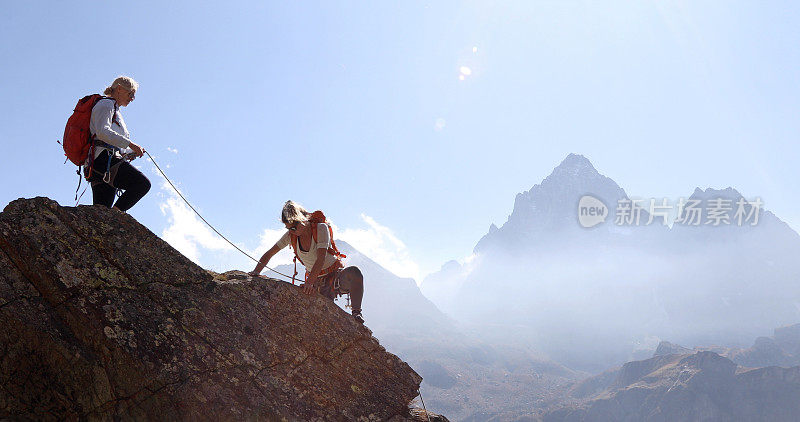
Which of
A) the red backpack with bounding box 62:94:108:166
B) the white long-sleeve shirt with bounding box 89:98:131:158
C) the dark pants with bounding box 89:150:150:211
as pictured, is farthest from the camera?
the dark pants with bounding box 89:150:150:211

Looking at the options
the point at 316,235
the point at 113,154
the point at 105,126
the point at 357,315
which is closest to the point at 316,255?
the point at 316,235

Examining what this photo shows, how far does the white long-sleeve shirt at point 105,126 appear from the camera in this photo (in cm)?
807

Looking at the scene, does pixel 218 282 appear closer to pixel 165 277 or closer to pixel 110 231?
pixel 165 277

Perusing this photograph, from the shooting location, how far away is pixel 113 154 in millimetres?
8477

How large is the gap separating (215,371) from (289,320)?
6.44 feet

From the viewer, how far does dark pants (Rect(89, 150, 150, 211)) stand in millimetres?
8539

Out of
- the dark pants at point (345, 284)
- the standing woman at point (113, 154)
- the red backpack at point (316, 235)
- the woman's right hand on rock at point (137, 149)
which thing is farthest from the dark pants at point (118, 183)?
the dark pants at point (345, 284)

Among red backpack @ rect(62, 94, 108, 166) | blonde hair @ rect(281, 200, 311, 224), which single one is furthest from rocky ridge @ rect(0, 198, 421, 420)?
blonde hair @ rect(281, 200, 311, 224)

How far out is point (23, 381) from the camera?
6664mm

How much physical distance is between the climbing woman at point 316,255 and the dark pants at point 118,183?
308 centimetres

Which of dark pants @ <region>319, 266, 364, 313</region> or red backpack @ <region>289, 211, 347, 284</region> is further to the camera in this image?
dark pants @ <region>319, 266, 364, 313</region>

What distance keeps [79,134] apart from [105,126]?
2.09ft

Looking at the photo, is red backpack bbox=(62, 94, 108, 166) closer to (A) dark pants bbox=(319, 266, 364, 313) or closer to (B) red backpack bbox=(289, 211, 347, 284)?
(B) red backpack bbox=(289, 211, 347, 284)

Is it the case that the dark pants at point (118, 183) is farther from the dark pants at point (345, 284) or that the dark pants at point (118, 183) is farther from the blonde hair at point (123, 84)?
the dark pants at point (345, 284)
